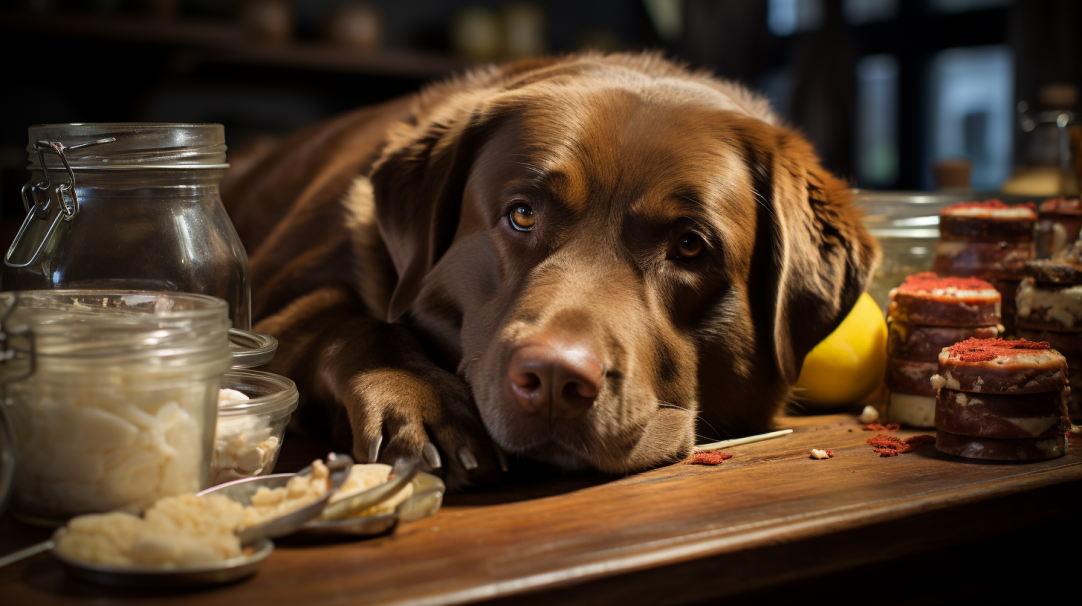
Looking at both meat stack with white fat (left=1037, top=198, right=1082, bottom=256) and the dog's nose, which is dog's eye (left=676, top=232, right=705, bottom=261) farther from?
meat stack with white fat (left=1037, top=198, right=1082, bottom=256)

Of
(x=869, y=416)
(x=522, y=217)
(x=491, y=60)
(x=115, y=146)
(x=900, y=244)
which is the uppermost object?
(x=491, y=60)

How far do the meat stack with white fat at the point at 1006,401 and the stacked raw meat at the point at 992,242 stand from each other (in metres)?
0.35

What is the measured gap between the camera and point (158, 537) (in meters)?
0.77

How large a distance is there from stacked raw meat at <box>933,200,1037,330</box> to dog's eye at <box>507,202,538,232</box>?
757 millimetres

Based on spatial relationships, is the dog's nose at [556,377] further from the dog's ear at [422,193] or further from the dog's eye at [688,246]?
the dog's ear at [422,193]

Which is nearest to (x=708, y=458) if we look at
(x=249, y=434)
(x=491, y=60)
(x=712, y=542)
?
(x=712, y=542)

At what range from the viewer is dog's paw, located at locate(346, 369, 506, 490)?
112 centimetres

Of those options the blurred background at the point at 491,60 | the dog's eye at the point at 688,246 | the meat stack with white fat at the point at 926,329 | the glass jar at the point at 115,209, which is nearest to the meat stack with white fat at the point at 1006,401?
the meat stack with white fat at the point at 926,329

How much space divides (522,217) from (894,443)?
25.7 inches

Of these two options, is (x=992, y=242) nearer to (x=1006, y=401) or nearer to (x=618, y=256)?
(x=1006, y=401)

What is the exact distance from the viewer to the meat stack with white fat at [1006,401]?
118cm

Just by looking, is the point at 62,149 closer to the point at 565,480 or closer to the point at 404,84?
the point at 565,480

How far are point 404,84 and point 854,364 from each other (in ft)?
15.5

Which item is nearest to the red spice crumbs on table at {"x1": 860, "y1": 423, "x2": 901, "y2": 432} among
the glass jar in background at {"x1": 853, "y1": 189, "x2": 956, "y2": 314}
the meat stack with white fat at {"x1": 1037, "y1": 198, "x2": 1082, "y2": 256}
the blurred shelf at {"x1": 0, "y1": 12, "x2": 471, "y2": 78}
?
the glass jar in background at {"x1": 853, "y1": 189, "x2": 956, "y2": 314}
